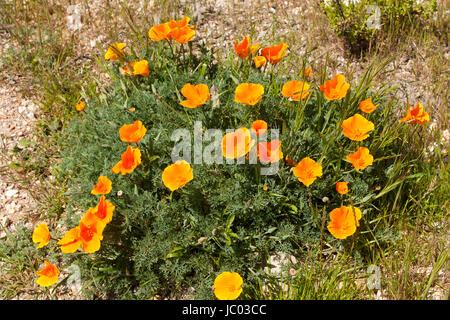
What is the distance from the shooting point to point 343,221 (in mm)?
2082

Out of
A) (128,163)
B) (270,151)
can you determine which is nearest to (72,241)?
(128,163)

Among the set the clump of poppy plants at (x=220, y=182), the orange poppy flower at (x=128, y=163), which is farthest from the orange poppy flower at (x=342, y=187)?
the orange poppy flower at (x=128, y=163)

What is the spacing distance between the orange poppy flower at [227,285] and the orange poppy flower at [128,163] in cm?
70

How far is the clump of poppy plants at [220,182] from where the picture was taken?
206cm

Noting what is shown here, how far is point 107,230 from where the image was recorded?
86.0 inches

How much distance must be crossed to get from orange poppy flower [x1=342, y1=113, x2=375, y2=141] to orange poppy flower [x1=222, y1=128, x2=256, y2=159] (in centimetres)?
54

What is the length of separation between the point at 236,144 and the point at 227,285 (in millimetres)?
682

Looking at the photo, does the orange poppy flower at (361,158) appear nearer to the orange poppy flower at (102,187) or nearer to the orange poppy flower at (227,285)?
the orange poppy flower at (227,285)

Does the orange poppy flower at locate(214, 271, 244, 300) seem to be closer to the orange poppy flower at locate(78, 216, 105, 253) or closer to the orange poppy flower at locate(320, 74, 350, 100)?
the orange poppy flower at locate(78, 216, 105, 253)

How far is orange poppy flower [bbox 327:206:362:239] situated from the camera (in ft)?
6.67

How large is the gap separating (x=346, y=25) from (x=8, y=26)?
114 inches

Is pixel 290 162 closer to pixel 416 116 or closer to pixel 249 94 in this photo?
pixel 249 94

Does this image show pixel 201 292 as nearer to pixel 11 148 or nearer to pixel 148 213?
pixel 148 213

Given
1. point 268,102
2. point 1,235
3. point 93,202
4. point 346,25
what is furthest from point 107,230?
point 346,25
